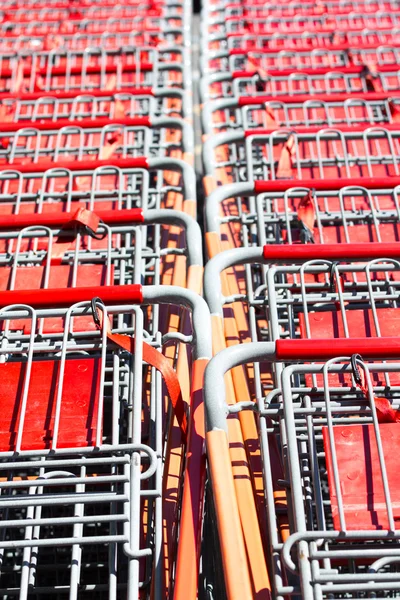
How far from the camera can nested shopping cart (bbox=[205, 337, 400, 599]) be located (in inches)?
65.6

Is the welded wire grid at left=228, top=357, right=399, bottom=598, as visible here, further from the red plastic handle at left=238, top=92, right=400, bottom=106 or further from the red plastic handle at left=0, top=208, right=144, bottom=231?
the red plastic handle at left=238, top=92, right=400, bottom=106

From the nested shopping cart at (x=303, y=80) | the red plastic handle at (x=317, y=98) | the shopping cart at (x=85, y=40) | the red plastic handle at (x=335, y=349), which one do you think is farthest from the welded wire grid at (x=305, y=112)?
the red plastic handle at (x=335, y=349)

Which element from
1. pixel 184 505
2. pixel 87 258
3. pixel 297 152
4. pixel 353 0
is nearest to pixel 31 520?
pixel 184 505

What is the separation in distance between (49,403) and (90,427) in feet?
0.53

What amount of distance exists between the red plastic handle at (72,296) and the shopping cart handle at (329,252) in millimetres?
511

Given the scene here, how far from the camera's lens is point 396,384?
7.28ft

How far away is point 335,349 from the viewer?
2008 millimetres

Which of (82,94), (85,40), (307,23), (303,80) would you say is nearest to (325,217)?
(82,94)

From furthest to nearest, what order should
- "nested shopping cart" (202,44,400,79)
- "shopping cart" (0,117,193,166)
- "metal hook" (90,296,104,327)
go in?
"nested shopping cart" (202,44,400,79) → "shopping cart" (0,117,193,166) → "metal hook" (90,296,104,327)

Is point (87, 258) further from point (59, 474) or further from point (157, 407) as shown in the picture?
point (59, 474)

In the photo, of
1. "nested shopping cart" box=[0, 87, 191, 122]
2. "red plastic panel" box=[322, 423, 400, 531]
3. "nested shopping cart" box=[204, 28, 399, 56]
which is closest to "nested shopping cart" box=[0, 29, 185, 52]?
"nested shopping cart" box=[204, 28, 399, 56]

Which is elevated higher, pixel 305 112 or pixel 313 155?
pixel 305 112

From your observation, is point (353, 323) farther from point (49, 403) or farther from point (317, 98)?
point (317, 98)

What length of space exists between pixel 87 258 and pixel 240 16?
11.7ft
